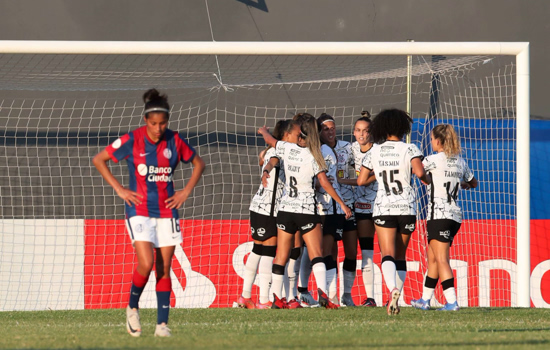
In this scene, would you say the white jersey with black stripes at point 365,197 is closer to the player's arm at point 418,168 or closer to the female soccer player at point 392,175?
the female soccer player at point 392,175

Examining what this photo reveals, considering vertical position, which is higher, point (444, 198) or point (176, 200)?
point (444, 198)

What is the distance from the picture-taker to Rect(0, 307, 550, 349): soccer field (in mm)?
4746

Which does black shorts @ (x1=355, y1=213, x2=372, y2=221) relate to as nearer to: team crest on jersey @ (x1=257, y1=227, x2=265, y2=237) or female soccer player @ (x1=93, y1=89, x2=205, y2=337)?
team crest on jersey @ (x1=257, y1=227, x2=265, y2=237)

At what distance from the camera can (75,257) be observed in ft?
33.3

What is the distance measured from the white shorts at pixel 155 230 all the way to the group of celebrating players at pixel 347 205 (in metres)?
2.20

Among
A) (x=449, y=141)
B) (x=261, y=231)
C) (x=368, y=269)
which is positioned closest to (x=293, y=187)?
(x=261, y=231)

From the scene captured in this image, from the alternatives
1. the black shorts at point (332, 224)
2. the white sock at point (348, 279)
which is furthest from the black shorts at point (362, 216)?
the white sock at point (348, 279)

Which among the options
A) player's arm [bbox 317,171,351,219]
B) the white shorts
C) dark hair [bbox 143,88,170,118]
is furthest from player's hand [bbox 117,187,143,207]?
player's arm [bbox 317,171,351,219]

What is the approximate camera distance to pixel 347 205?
7.96 m

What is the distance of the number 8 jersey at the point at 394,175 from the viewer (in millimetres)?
7031

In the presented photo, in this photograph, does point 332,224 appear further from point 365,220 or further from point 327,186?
point 327,186

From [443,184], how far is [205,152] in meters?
4.64
